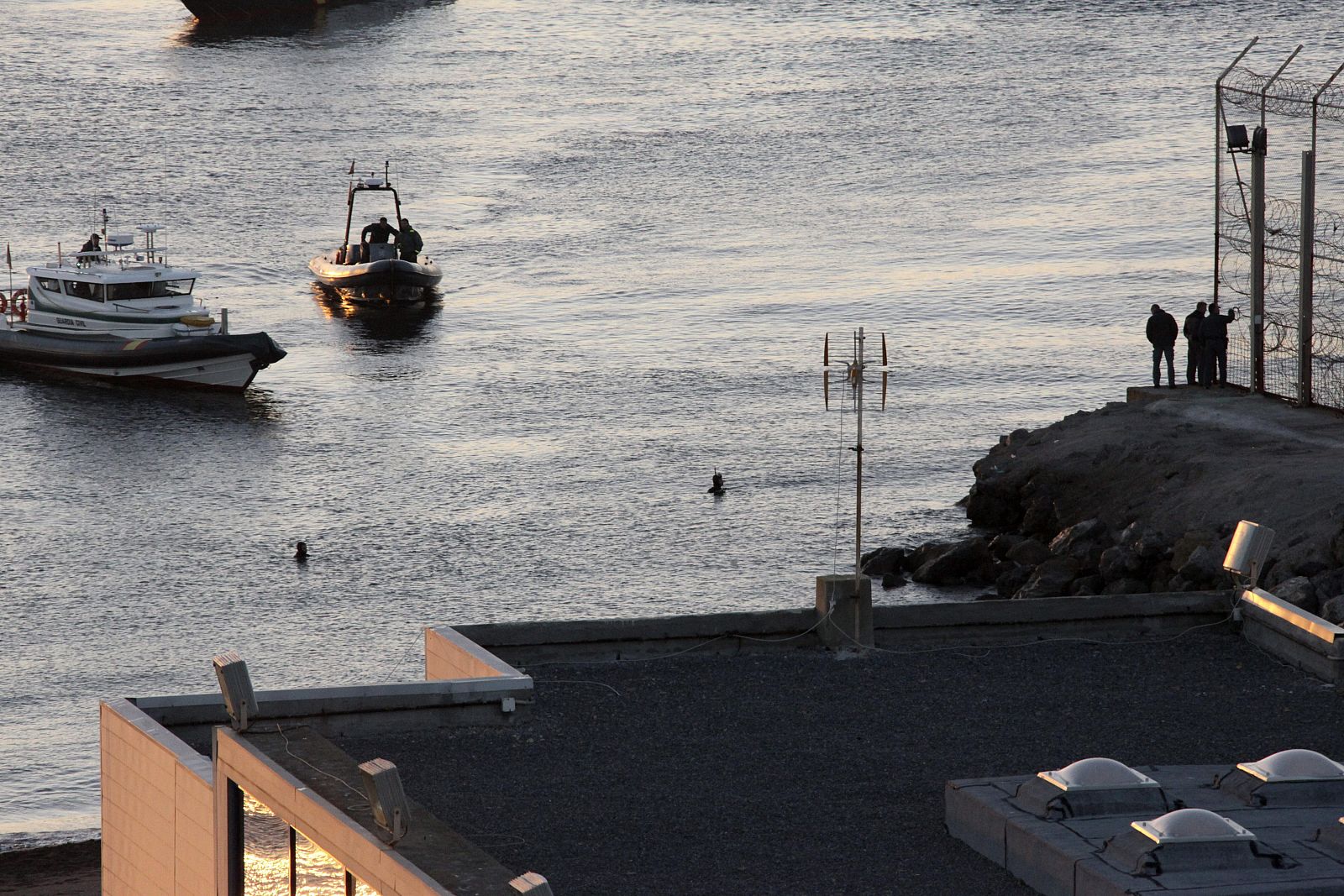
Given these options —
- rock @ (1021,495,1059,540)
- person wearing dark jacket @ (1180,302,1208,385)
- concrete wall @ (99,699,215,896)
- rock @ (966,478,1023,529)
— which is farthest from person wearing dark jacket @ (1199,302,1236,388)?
concrete wall @ (99,699,215,896)

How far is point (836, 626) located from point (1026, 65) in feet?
309

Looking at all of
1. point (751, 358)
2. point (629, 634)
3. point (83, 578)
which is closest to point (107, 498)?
point (83, 578)

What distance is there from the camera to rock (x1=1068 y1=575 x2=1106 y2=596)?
32.7 metres

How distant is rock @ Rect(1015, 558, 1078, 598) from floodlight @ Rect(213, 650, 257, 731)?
833 inches

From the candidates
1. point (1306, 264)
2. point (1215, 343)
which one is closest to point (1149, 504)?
point (1215, 343)

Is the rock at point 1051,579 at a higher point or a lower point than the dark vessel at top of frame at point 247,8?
lower

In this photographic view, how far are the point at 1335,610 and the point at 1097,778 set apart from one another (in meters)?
13.8

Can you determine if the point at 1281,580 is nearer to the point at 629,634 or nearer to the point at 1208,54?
the point at 629,634

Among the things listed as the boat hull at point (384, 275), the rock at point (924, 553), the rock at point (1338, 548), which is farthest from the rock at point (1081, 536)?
the boat hull at point (384, 275)

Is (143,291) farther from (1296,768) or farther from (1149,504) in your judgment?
(1296,768)

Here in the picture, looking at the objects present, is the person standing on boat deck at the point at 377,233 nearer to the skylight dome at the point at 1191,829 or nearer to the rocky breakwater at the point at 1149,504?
the rocky breakwater at the point at 1149,504

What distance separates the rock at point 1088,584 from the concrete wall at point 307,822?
21.5 metres

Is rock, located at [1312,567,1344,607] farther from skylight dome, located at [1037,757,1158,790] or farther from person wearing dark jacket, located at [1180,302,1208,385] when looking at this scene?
skylight dome, located at [1037,757,1158,790]

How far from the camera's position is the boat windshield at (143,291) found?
55781 mm
